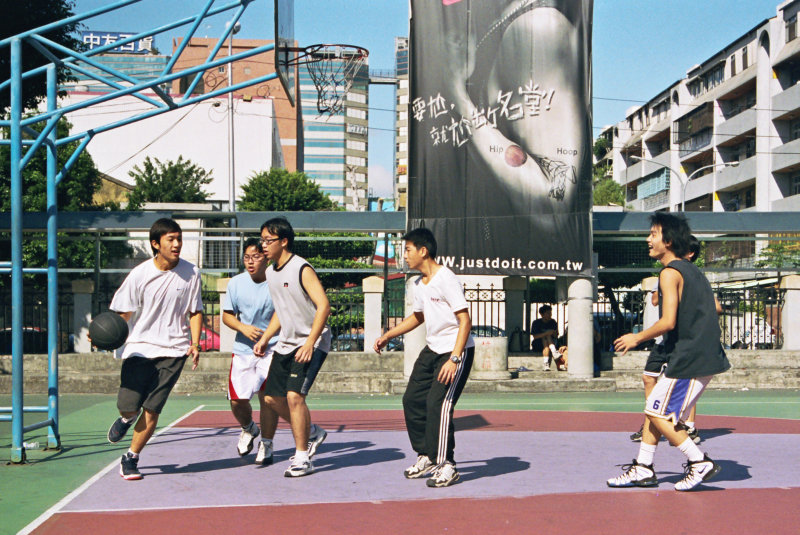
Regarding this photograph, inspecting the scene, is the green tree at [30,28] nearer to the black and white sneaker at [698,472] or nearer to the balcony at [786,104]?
the black and white sneaker at [698,472]

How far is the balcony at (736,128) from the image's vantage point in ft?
173

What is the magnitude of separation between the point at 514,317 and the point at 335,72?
272 inches

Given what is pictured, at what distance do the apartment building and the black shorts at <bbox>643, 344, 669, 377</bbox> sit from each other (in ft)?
127

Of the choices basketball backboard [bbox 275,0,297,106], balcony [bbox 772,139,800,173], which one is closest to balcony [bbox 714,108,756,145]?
balcony [bbox 772,139,800,173]

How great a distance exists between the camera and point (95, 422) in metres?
12.1

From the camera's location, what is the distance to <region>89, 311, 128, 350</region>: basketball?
7.57 meters

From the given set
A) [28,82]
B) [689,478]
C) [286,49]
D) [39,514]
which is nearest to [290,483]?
[39,514]

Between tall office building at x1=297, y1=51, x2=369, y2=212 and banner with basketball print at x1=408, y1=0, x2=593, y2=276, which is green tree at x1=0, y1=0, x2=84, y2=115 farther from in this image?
tall office building at x1=297, y1=51, x2=369, y2=212

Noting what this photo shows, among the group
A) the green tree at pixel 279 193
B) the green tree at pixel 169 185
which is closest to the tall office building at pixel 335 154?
the green tree at pixel 279 193

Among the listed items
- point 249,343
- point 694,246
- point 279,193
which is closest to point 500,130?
point 249,343

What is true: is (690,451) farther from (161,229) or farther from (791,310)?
(791,310)

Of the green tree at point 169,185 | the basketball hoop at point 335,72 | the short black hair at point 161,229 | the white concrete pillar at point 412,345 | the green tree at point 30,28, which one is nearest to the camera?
the short black hair at point 161,229

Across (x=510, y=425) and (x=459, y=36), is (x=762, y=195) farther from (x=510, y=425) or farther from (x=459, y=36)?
(x=510, y=425)

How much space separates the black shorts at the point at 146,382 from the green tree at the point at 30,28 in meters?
15.4
